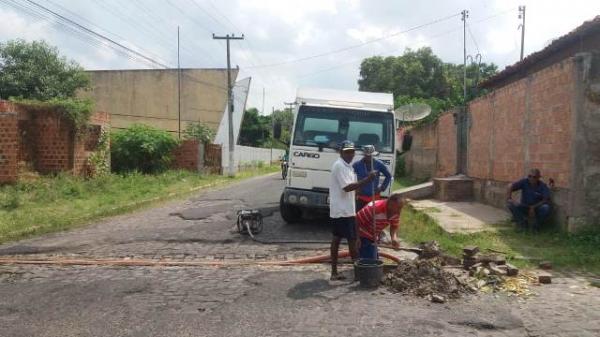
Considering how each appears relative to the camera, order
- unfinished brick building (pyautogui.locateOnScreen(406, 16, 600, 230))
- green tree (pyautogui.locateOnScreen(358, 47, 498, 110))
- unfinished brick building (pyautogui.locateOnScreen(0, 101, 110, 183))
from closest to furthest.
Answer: unfinished brick building (pyautogui.locateOnScreen(406, 16, 600, 230)) < unfinished brick building (pyautogui.locateOnScreen(0, 101, 110, 183)) < green tree (pyautogui.locateOnScreen(358, 47, 498, 110))

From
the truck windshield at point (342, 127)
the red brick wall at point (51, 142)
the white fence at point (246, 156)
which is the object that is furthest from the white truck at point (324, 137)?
the white fence at point (246, 156)

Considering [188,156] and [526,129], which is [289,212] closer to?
[526,129]

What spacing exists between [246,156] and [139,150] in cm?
1596

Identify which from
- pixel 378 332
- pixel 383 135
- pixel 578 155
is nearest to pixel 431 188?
pixel 383 135

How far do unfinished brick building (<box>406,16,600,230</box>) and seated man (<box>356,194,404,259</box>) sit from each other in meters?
3.48

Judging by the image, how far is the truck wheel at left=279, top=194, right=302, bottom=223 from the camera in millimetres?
10923

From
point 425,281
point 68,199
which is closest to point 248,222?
point 425,281

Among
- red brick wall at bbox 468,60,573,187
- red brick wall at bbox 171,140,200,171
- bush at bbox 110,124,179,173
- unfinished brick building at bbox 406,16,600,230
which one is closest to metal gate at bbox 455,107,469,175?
unfinished brick building at bbox 406,16,600,230

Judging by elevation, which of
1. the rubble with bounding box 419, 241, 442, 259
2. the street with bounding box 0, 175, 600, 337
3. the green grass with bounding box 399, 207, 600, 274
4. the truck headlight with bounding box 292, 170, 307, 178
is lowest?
the street with bounding box 0, 175, 600, 337

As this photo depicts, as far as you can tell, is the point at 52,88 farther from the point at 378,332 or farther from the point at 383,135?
the point at 378,332

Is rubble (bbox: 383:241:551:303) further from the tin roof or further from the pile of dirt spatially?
the tin roof

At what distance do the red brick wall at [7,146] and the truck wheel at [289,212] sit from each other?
850 cm

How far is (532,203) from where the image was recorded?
9492mm

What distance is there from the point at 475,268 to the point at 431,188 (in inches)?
359
